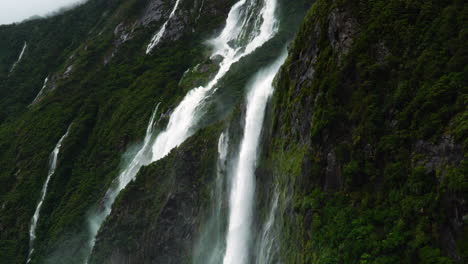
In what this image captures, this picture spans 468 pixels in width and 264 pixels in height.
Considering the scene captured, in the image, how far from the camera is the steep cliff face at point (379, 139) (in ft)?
52.5

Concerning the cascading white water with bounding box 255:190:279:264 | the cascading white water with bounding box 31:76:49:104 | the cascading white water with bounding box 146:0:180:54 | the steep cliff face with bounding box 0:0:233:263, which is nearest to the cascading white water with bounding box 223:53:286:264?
the cascading white water with bounding box 255:190:279:264

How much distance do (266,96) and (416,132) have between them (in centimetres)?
1665

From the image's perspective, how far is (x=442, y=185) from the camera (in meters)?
15.7

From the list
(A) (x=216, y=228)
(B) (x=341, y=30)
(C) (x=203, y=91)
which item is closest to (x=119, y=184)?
(C) (x=203, y=91)

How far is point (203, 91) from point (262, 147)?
27.1 metres

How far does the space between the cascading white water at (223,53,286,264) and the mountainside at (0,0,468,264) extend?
109 millimetres

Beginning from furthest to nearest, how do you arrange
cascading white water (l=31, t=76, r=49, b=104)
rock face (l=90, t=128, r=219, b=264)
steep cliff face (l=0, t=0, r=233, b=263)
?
cascading white water (l=31, t=76, r=49, b=104)
steep cliff face (l=0, t=0, r=233, b=263)
rock face (l=90, t=128, r=219, b=264)

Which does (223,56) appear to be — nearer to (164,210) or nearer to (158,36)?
(158,36)

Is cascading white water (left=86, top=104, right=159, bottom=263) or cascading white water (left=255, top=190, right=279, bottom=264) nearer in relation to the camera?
cascading white water (left=255, top=190, right=279, bottom=264)

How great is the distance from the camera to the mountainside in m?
17.4

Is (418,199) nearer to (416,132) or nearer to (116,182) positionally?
(416,132)

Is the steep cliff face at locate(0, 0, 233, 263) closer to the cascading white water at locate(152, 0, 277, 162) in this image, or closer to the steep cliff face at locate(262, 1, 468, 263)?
the cascading white water at locate(152, 0, 277, 162)

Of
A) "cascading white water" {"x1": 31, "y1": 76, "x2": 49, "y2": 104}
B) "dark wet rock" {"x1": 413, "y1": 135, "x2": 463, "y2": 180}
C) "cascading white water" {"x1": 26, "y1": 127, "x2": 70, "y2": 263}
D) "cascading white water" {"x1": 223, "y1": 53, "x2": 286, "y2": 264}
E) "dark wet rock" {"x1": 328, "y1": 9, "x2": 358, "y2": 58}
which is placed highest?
"dark wet rock" {"x1": 328, "y1": 9, "x2": 358, "y2": 58}

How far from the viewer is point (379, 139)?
19.5 meters
